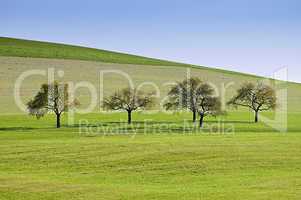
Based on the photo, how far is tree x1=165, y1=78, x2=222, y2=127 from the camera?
67.9 m

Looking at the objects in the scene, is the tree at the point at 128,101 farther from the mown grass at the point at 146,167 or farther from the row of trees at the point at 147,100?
the mown grass at the point at 146,167

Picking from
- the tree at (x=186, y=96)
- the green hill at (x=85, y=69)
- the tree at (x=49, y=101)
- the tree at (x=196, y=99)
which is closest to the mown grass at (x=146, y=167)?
the tree at (x=49, y=101)

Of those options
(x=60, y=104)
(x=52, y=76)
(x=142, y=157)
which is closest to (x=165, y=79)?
(x=52, y=76)

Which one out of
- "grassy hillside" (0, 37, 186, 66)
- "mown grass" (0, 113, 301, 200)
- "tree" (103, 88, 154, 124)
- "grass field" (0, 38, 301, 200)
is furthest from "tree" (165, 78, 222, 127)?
"grassy hillside" (0, 37, 186, 66)

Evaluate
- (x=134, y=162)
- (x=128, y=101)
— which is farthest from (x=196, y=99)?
(x=134, y=162)

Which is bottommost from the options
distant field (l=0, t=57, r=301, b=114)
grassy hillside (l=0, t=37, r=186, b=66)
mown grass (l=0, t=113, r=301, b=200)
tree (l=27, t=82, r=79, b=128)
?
mown grass (l=0, t=113, r=301, b=200)

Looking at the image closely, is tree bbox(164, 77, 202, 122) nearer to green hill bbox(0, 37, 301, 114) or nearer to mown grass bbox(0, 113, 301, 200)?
green hill bbox(0, 37, 301, 114)

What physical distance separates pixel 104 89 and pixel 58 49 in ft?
119

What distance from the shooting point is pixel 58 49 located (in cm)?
12269

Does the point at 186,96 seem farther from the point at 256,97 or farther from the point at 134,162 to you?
the point at 134,162

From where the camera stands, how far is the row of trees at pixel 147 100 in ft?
217

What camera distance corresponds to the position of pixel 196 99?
7062cm

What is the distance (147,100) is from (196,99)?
7.03 meters

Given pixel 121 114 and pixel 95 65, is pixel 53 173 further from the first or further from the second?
pixel 95 65
